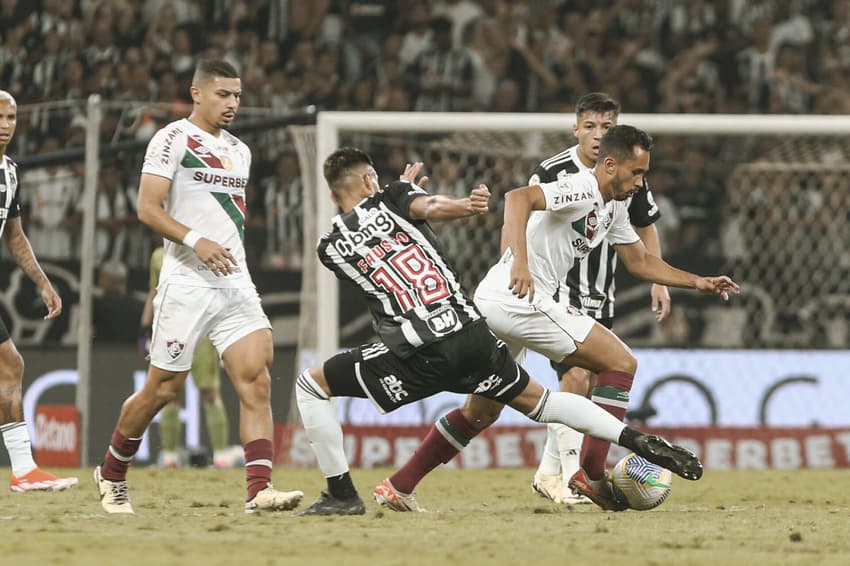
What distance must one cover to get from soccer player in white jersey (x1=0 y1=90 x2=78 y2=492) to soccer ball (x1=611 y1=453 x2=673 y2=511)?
2929mm

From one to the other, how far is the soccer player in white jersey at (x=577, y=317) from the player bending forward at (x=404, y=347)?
39cm

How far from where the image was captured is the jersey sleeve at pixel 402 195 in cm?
630

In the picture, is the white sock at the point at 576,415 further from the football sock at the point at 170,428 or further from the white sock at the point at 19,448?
the football sock at the point at 170,428

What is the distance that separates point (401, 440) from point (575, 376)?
12.0 ft

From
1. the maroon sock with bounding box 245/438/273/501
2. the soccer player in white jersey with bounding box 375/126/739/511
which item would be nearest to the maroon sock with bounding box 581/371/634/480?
the soccer player in white jersey with bounding box 375/126/739/511

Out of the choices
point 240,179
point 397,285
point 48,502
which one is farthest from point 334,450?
point 48,502

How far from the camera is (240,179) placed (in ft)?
23.0

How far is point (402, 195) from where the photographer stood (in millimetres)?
6340

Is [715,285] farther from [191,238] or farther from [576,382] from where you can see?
[191,238]

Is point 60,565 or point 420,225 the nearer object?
point 60,565

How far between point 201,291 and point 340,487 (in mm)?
1142

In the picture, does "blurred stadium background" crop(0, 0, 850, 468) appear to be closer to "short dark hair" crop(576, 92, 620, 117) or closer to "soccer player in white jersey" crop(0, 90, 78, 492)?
"soccer player in white jersey" crop(0, 90, 78, 492)

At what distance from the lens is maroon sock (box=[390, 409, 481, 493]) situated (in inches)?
272

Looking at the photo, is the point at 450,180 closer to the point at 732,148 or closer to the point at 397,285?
the point at 732,148
